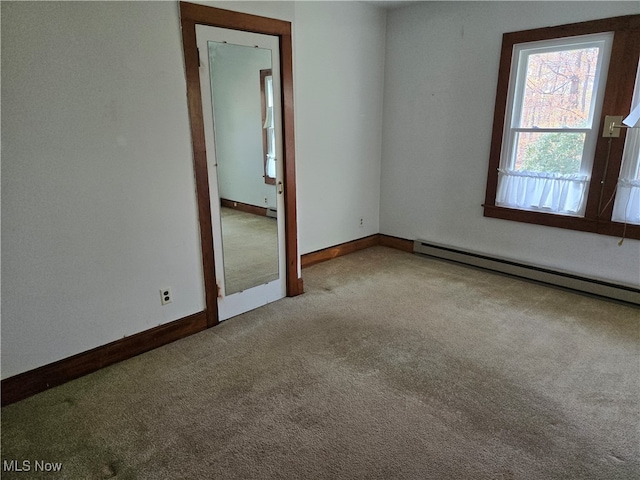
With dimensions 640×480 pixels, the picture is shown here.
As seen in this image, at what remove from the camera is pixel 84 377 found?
7.95 feet

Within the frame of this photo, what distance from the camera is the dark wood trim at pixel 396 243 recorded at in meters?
4.81

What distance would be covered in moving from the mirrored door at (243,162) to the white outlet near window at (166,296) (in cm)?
37

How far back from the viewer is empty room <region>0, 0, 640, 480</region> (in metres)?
1.97

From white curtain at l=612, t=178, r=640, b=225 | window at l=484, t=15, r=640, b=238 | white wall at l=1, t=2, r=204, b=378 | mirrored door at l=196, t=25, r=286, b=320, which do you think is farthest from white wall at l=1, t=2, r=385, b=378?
white curtain at l=612, t=178, r=640, b=225

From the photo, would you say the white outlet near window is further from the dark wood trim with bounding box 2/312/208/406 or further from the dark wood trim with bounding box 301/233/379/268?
the dark wood trim with bounding box 301/233/379/268

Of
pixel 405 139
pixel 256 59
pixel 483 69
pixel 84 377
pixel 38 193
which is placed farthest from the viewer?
pixel 405 139

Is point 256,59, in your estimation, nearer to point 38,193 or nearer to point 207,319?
point 38,193

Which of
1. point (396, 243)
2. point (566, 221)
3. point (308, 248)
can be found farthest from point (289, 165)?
point (566, 221)

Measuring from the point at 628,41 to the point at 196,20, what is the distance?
3164 mm

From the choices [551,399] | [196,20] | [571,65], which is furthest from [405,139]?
[551,399]

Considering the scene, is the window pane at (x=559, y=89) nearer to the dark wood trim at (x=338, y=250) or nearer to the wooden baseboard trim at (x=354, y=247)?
the wooden baseboard trim at (x=354, y=247)

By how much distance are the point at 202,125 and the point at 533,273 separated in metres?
3.21

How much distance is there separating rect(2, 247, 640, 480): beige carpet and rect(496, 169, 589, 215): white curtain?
0.91 m

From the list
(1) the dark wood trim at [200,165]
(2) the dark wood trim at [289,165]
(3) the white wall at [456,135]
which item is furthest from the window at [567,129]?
(1) the dark wood trim at [200,165]
